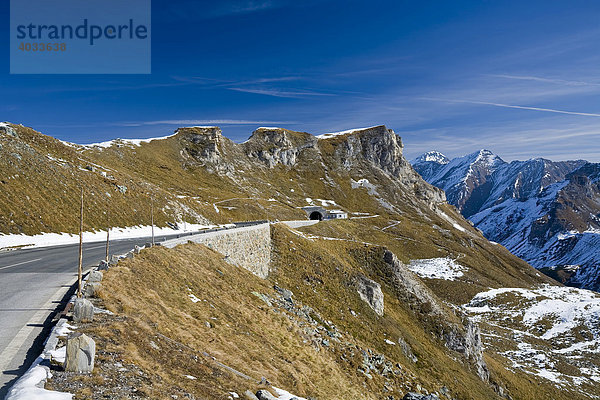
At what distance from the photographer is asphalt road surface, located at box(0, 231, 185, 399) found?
10.2 m

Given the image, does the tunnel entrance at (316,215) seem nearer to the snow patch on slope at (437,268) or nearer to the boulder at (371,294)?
the snow patch on slope at (437,268)

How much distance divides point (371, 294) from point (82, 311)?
3989 centimetres

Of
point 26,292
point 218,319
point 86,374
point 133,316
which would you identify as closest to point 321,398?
point 218,319

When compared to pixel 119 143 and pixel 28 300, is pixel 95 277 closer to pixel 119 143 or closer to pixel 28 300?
pixel 28 300

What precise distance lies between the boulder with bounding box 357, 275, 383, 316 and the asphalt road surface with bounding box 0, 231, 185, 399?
3241 centimetres

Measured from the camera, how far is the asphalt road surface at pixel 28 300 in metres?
10.2

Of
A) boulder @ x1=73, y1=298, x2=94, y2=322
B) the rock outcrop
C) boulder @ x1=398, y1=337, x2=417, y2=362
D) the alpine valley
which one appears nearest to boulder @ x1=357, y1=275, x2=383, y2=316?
the alpine valley

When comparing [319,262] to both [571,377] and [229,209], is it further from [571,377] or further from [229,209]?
[229,209]

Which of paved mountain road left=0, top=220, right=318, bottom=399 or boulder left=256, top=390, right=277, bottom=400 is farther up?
paved mountain road left=0, top=220, right=318, bottom=399

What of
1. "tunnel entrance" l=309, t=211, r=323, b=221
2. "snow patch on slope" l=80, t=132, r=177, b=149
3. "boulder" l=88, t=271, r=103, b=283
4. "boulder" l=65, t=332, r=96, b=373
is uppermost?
"snow patch on slope" l=80, t=132, r=177, b=149

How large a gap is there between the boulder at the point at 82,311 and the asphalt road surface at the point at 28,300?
113 centimetres

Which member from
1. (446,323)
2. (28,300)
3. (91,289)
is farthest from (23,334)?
(446,323)

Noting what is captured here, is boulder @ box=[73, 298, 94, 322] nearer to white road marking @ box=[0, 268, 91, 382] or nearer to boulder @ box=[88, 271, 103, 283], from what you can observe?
white road marking @ box=[0, 268, 91, 382]

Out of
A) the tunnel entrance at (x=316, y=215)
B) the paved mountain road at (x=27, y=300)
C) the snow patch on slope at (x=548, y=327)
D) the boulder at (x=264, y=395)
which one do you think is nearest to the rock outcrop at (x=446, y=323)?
the snow patch on slope at (x=548, y=327)
